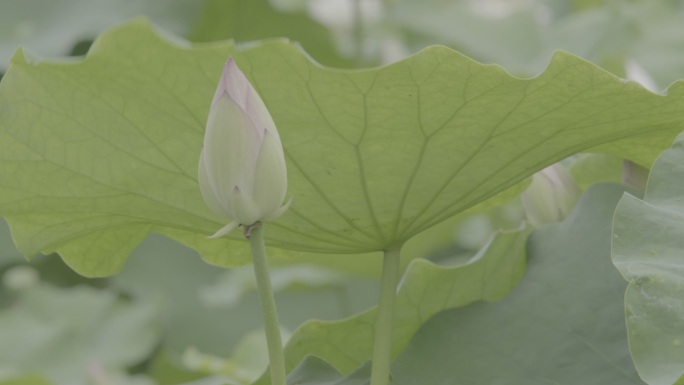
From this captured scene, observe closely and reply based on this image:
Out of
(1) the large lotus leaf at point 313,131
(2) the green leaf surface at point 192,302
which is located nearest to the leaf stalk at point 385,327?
(1) the large lotus leaf at point 313,131

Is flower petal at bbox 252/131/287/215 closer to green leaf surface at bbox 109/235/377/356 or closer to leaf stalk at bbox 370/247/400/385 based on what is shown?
leaf stalk at bbox 370/247/400/385

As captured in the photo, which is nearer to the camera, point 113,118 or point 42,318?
point 113,118

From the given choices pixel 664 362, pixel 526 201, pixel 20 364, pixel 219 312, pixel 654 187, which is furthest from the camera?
pixel 219 312

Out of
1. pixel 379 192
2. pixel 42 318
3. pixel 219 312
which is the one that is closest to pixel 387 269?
pixel 379 192

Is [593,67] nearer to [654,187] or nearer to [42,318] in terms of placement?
[654,187]

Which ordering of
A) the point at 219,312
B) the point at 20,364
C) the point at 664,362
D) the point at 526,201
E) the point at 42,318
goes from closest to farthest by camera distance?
the point at 664,362 → the point at 526,201 → the point at 20,364 → the point at 42,318 → the point at 219,312

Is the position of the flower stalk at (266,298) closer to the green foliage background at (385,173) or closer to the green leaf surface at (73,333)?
the green foliage background at (385,173)
